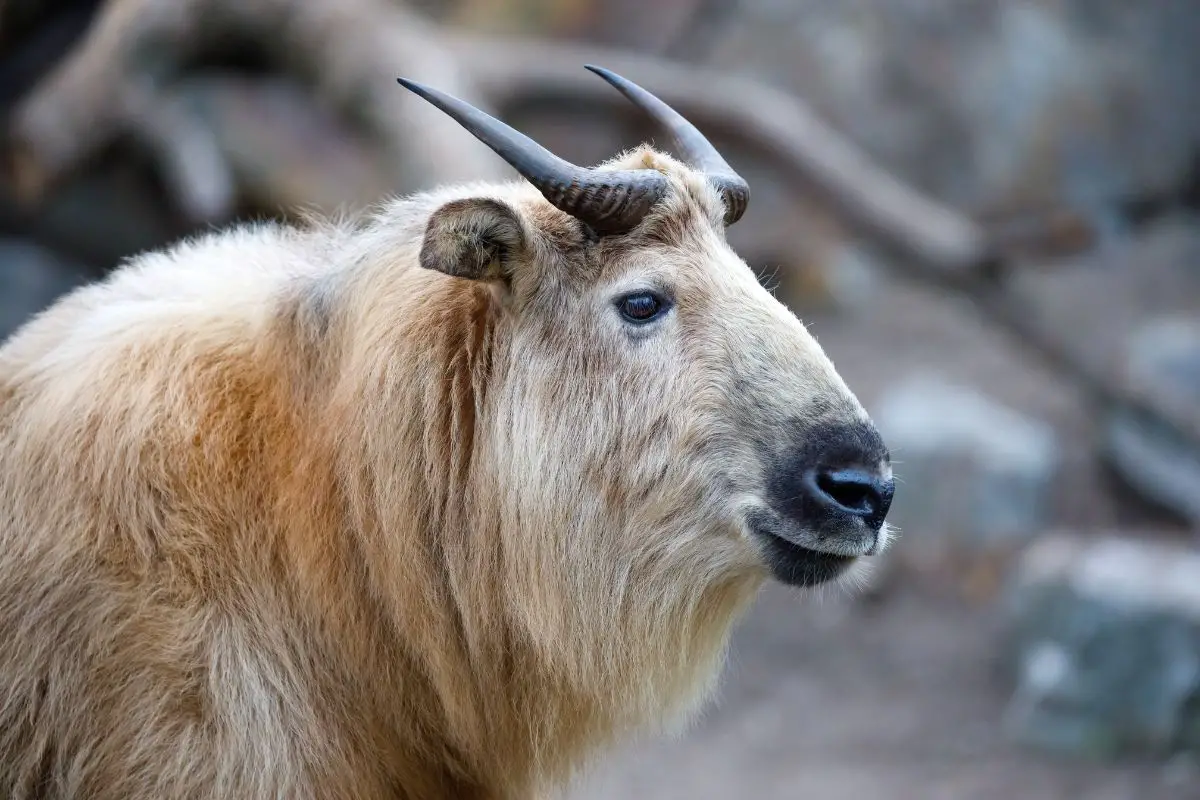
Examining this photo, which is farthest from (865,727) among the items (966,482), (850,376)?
(850,376)

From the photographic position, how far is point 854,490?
294 centimetres

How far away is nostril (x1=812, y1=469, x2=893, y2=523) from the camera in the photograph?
115 inches

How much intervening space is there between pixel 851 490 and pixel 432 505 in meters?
0.99

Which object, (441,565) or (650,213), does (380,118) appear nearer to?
(650,213)

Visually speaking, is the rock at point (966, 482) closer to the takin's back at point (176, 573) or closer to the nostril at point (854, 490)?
the nostril at point (854, 490)

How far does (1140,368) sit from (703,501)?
24.2 ft

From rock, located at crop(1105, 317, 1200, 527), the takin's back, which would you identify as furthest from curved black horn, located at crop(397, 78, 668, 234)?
rock, located at crop(1105, 317, 1200, 527)

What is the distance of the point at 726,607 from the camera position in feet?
10.7

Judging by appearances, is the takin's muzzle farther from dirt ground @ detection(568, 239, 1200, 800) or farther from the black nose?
dirt ground @ detection(568, 239, 1200, 800)

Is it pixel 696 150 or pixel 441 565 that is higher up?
pixel 696 150

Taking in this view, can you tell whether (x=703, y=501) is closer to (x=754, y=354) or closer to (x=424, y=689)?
(x=754, y=354)

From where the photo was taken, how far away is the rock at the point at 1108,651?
6465 millimetres

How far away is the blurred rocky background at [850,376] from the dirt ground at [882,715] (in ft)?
0.06

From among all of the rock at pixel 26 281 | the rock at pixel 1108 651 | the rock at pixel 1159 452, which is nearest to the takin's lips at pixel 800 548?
the rock at pixel 1108 651
